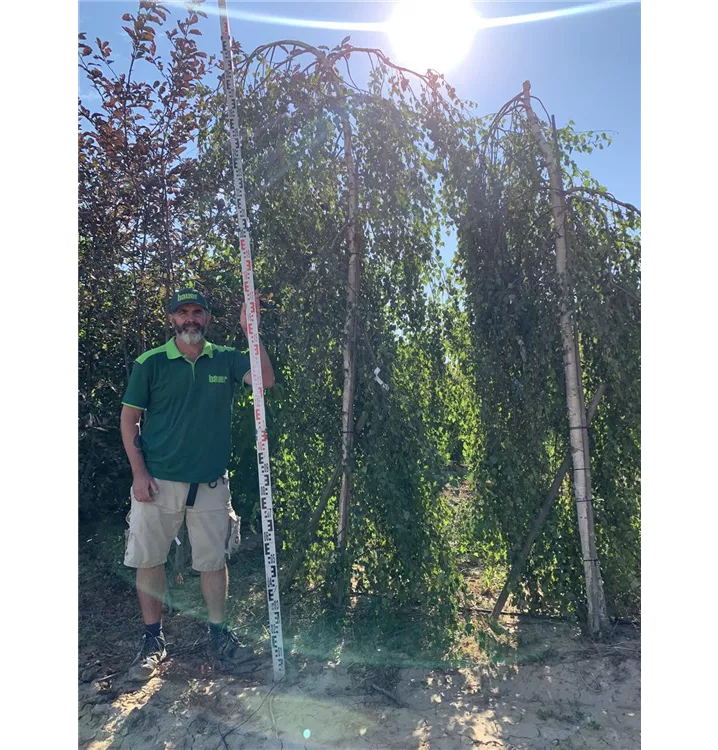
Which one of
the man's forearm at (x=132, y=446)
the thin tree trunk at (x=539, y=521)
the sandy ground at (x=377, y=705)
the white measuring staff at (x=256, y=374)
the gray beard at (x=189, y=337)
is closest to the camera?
the sandy ground at (x=377, y=705)

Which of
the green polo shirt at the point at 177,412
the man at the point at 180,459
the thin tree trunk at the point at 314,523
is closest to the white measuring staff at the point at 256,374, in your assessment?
the man at the point at 180,459

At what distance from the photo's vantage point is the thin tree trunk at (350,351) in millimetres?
3627

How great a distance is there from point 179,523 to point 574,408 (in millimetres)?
2554

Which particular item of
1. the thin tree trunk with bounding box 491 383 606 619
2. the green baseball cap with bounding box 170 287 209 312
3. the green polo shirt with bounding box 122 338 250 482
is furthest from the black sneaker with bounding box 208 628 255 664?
the green baseball cap with bounding box 170 287 209 312

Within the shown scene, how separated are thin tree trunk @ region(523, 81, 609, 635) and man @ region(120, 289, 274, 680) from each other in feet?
6.14

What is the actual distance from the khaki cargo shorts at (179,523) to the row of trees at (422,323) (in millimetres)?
498

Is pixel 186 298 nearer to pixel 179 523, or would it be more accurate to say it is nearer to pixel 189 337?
pixel 189 337

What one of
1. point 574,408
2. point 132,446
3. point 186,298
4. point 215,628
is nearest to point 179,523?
point 132,446

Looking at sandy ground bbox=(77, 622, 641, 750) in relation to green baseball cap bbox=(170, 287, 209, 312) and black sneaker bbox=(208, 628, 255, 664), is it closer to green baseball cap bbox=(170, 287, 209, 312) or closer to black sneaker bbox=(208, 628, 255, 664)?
black sneaker bbox=(208, 628, 255, 664)

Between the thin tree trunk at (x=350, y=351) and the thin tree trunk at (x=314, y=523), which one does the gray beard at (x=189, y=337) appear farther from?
the thin tree trunk at (x=314, y=523)

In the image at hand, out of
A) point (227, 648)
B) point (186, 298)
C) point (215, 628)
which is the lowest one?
point (227, 648)

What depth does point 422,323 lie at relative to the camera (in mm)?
3781

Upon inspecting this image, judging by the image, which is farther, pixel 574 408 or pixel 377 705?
pixel 574 408

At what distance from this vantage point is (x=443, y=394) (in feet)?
12.6
